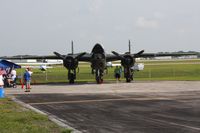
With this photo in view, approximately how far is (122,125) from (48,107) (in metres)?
6.42

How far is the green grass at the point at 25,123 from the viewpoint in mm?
11227

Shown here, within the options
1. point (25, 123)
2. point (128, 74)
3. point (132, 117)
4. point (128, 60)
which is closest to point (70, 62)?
point (128, 60)

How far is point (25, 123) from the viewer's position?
41.6ft

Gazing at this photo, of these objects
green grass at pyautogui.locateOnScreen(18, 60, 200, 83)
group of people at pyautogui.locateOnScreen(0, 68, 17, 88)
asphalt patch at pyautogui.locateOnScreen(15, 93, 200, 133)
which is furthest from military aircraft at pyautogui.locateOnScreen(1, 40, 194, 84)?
asphalt patch at pyautogui.locateOnScreen(15, 93, 200, 133)

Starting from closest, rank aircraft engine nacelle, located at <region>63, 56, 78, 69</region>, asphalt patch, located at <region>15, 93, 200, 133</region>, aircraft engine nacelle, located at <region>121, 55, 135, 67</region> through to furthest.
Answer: asphalt patch, located at <region>15, 93, 200, 133</region> < aircraft engine nacelle, located at <region>63, 56, 78, 69</region> < aircraft engine nacelle, located at <region>121, 55, 135, 67</region>

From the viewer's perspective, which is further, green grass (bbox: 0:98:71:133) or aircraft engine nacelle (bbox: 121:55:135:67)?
aircraft engine nacelle (bbox: 121:55:135:67)

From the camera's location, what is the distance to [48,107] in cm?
1803

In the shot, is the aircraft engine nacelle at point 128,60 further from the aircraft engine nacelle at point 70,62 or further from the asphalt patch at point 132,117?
the asphalt patch at point 132,117

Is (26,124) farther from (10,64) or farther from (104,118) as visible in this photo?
(10,64)

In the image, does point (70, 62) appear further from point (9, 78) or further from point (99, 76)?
point (9, 78)

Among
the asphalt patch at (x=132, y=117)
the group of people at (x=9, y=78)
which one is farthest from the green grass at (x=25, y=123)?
the group of people at (x=9, y=78)

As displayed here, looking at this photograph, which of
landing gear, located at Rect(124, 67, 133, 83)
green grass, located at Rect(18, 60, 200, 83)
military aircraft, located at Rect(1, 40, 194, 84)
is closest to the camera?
military aircraft, located at Rect(1, 40, 194, 84)

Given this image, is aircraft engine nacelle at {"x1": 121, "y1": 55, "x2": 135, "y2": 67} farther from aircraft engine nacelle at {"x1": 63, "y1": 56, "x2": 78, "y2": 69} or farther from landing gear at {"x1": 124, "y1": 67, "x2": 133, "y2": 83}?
aircraft engine nacelle at {"x1": 63, "y1": 56, "x2": 78, "y2": 69}

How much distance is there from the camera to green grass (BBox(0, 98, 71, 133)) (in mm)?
11227
